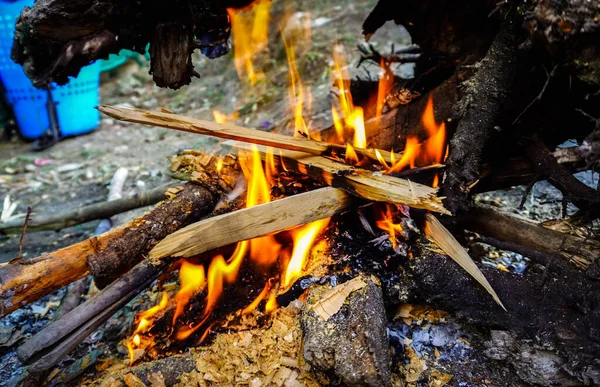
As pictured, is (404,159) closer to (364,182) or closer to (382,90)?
(364,182)

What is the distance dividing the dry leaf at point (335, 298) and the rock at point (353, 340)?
2cm

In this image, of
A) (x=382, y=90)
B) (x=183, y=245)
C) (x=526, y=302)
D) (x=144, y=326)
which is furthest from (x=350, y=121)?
(x=144, y=326)

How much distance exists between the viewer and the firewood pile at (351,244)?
2.18 metres

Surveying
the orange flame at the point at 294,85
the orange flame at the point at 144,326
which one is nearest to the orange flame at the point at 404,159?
the orange flame at the point at 144,326

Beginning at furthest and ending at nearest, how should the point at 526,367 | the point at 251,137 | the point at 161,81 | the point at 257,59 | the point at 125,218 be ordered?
1. the point at 257,59
2. the point at 125,218
3. the point at 251,137
4. the point at 161,81
5. the point at 526,367

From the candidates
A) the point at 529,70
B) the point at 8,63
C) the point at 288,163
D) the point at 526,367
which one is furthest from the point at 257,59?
the point at 526,367

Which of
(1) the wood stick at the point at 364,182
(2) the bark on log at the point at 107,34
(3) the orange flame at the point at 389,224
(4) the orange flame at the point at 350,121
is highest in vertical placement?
(2) the bark on log at the point at 107,34

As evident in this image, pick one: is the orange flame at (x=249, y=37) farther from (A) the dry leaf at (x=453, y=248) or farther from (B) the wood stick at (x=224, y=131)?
(A) the dry leaf at (x=453, y=248)

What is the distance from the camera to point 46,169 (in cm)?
613

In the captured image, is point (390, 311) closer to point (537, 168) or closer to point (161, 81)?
point (537, 168)

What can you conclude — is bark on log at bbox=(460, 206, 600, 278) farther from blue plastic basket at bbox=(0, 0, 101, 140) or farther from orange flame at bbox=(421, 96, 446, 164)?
blue plastic basket at bbox=(0, 0, 101, 140)

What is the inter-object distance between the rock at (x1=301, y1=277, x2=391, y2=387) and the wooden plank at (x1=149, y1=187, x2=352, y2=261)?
474 mm

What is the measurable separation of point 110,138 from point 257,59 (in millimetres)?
2904

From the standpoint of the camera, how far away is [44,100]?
6746mm
